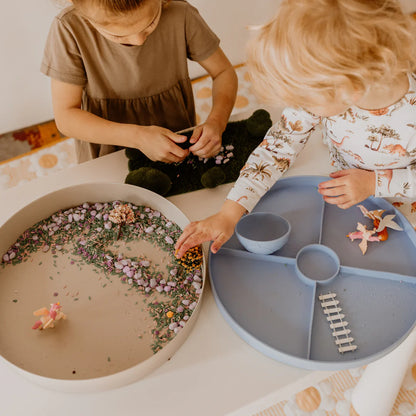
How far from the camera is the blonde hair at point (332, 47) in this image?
22.2 inches

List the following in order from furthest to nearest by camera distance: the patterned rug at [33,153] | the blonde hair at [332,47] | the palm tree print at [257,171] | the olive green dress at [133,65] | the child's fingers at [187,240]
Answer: the patterned rug at [33,153] → the olive green dress at [133,65] → the palm tree print at [257,171] → the child's fingers at [187,240] → the blonde hair at [332,47]

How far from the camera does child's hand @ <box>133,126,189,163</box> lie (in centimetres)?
87

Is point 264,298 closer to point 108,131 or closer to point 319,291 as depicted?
point 319,291

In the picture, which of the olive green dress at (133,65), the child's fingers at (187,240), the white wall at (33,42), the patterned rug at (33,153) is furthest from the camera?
the patterned rug at (33,153)

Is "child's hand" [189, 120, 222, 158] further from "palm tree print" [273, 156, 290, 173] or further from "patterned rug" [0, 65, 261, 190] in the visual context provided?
"patterned rug" [0, 65, 261, 190]

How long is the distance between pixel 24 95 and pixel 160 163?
1.06 metres

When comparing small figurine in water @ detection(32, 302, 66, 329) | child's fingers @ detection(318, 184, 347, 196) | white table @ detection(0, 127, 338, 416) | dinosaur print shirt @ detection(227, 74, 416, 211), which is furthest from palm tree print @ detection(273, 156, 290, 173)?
small figurine in water @ detection(32, 302, 66, 329)

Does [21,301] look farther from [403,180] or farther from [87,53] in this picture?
[403,180]

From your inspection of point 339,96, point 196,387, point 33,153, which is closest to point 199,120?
point 33,153

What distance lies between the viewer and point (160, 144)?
2.85ft

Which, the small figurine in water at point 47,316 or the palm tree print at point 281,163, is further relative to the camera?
the palm tree print at point 281,163

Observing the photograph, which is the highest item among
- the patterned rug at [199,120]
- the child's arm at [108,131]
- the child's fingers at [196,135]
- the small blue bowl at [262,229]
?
the child's arm at [108,131]

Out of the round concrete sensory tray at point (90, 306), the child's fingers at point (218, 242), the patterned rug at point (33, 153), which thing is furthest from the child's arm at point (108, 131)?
the patterned rug at point (33, 153)

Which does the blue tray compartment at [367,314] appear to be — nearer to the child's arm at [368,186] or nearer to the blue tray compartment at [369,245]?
the blue tray compartment at [369,245]
